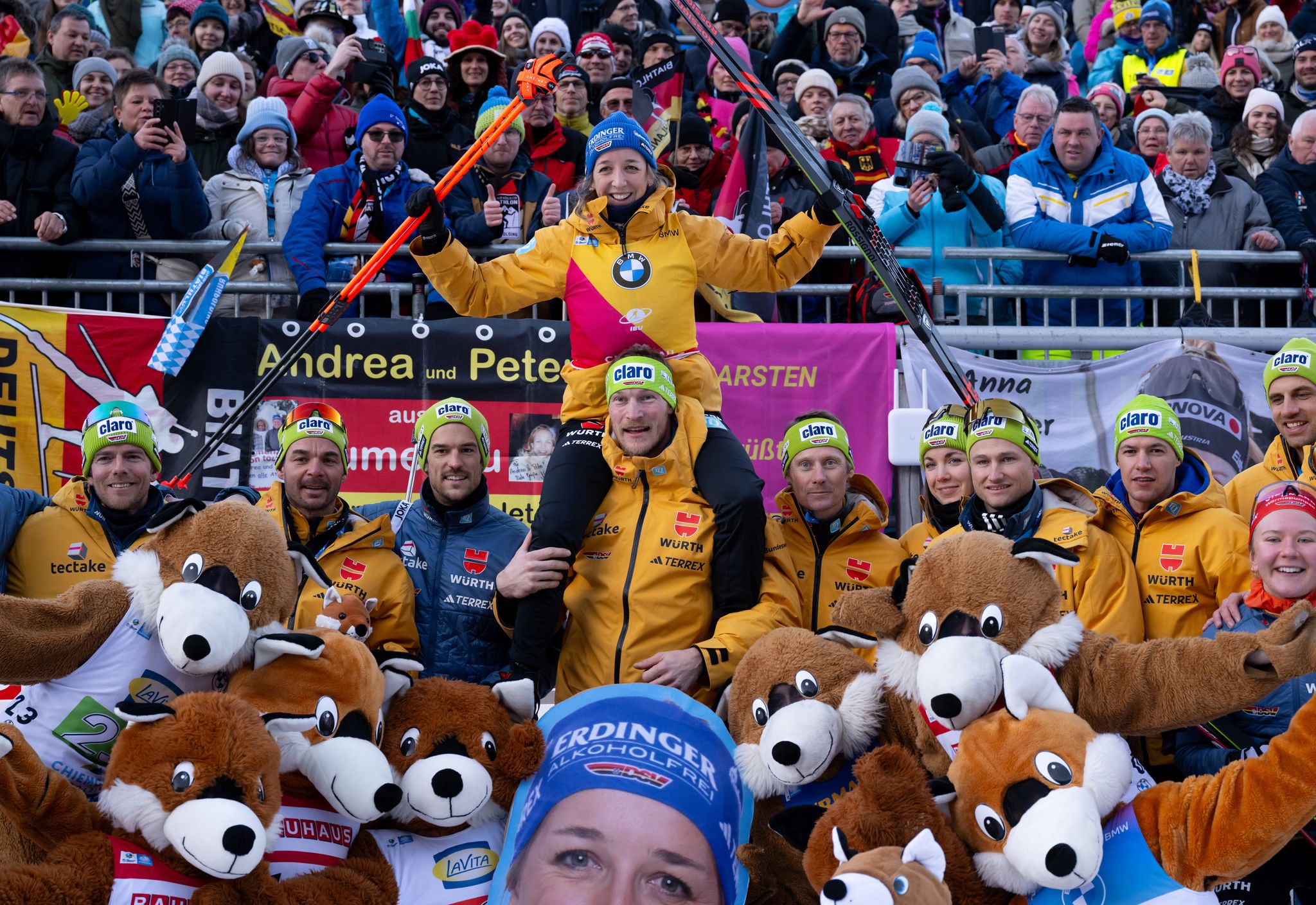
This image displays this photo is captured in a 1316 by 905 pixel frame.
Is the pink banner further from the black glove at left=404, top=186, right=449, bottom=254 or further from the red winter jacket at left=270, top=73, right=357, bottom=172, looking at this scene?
the red winter jacket at left=270, top=73, right=357, bottom=172

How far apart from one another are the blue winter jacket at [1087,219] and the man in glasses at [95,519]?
479cm

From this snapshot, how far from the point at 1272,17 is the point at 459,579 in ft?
30.4

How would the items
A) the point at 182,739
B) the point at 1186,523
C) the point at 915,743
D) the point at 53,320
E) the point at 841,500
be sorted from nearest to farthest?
the point at 182,739 < the point at 915,743 < the point at 1186,523 < the point at 841,500 < the point at 53,320

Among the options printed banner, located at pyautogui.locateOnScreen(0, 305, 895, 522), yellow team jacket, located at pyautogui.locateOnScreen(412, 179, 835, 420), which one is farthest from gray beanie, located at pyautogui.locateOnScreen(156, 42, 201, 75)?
yellow team jacket, located at pyautogui.locateOnScreen(412, 179, 835, 420)

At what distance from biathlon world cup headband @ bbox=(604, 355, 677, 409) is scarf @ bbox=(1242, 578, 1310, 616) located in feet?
6.13

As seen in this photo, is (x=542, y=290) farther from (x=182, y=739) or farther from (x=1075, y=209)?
(x=1075, y=209)

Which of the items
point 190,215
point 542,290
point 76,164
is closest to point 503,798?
point 542,290

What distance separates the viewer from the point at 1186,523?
4477mm

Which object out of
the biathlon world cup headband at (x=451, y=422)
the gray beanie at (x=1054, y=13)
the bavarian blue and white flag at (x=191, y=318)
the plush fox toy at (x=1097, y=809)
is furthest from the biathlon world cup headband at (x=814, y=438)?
the gray beanie at (x=1054, y=13)

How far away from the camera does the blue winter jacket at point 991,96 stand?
33.0ft

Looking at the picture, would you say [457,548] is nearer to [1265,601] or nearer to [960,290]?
[1265,601]

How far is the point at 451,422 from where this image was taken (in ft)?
16.6

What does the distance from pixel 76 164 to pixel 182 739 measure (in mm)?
5273

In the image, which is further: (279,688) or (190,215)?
(190,215)
